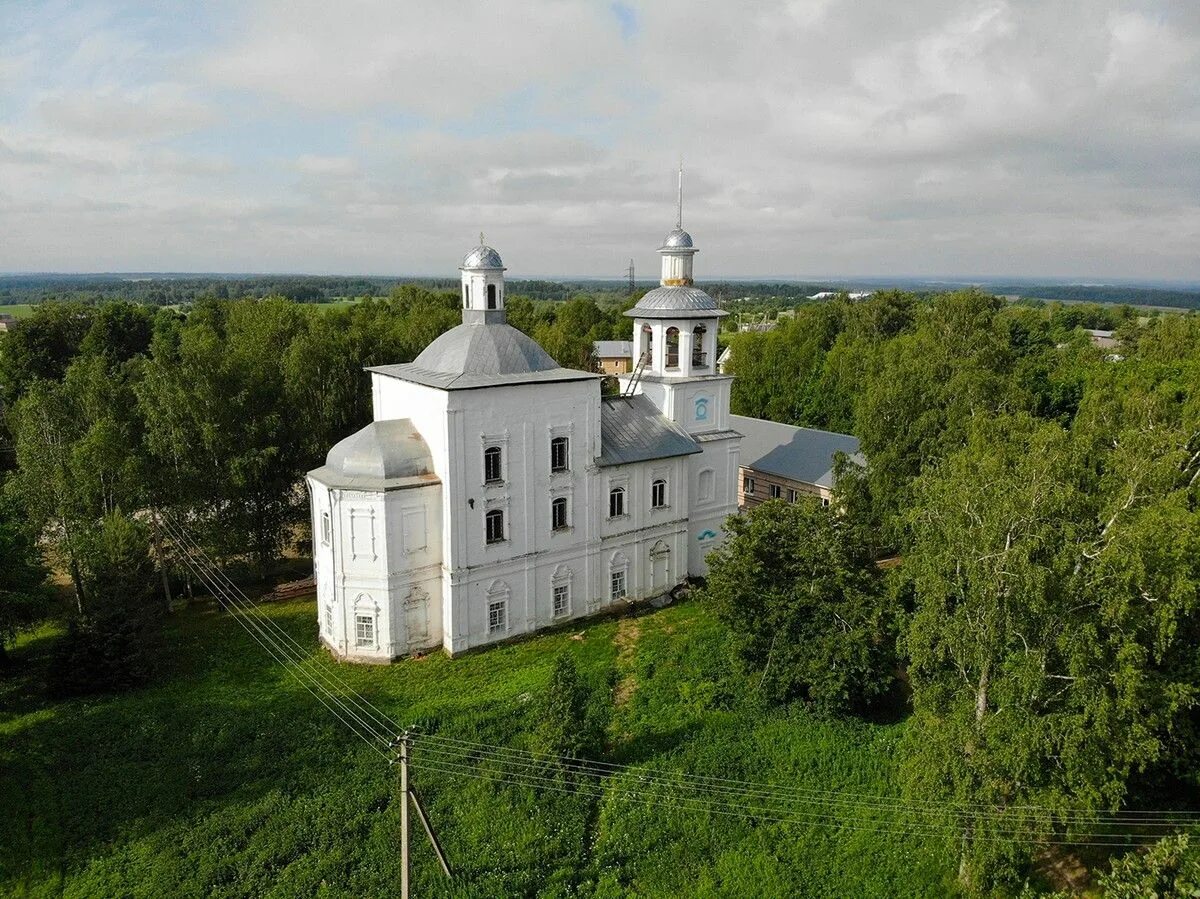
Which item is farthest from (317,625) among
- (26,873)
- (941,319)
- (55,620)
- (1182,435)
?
(941,319)

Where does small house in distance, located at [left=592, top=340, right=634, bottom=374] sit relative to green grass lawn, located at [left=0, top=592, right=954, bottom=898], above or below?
above

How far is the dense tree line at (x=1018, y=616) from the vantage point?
43.1 ft

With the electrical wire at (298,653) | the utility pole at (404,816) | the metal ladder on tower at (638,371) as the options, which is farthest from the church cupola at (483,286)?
the utility pole at (404,816)

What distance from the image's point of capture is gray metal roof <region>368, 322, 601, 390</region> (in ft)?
78.7

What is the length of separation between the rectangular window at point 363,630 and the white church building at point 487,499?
0.10ft

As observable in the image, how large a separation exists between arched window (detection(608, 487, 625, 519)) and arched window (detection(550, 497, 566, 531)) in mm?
1812

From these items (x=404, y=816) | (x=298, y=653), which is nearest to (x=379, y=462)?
(x=298, y=653)

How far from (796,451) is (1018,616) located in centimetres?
2610

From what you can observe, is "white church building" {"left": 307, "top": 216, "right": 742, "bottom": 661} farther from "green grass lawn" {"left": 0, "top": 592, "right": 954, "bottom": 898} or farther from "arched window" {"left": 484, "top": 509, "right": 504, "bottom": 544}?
"green grass lawn" {"left": 0, "top": 592, "right": 954, "bottom": 898}

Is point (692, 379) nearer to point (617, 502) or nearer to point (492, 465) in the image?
point (617, 502)

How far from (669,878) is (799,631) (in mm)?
7558

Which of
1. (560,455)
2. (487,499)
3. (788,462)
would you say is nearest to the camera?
(487,499)

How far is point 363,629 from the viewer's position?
23938 millimetres

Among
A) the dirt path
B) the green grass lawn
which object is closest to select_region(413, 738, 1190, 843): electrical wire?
the green grass lawn
